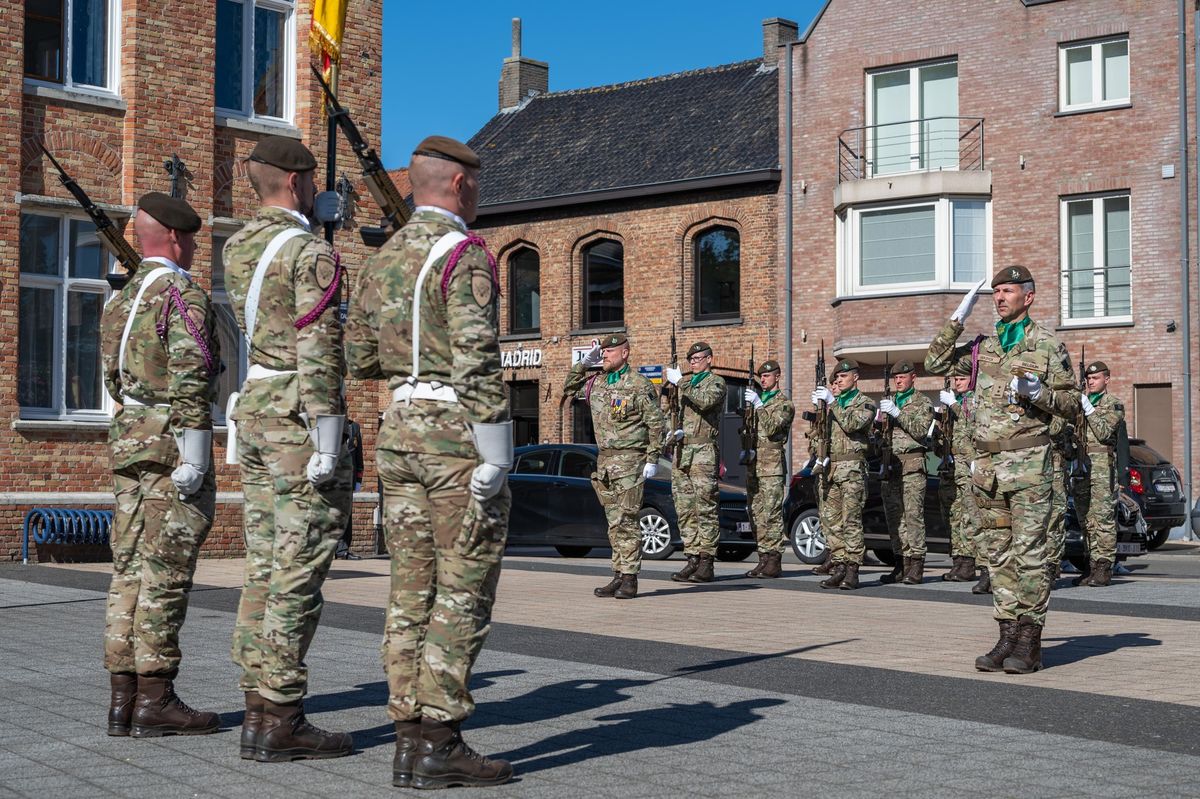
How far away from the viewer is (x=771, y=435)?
55.2ft

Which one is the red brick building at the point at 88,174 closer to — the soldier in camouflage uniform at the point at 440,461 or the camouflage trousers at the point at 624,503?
the camouflage trousers at the point at 624,503

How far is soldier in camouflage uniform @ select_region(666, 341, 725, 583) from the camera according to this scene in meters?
15.5

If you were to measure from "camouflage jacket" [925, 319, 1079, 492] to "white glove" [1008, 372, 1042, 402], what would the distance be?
0.04 meters

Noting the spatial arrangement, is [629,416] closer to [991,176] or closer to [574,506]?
[574,506]

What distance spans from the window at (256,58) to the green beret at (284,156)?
13.7 meters

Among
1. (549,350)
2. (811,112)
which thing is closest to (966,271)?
(811,112)

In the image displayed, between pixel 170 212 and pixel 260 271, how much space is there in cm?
100

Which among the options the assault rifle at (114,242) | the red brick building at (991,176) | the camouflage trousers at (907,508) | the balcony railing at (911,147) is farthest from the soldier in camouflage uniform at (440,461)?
the balcony railing at (911,147)

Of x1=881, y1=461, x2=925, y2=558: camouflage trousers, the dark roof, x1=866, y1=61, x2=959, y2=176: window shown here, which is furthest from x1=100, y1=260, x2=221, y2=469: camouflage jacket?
the dark roof

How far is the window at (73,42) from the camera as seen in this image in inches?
717

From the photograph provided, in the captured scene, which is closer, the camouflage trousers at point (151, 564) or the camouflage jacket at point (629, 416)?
the camouflage trousers at point (151, 564)

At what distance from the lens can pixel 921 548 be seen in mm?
16016

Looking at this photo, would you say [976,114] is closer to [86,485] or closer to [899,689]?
[86,485]

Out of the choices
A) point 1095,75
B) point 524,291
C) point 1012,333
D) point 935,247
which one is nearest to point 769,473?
point 1012,333
